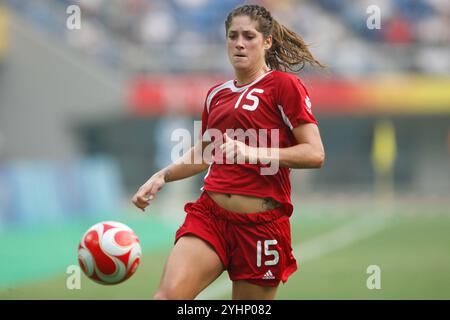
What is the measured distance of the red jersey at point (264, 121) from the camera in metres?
6.48

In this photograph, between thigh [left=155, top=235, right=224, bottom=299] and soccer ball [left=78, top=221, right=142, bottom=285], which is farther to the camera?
soccer ball [left=78, top=221, right=142, bottom=285]

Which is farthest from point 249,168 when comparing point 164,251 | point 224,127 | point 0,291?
point 164,251

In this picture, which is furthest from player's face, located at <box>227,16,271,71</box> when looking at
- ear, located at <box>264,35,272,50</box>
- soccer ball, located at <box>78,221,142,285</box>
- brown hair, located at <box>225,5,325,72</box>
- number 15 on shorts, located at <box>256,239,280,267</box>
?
soccer ball, located at <box>78,221,142,285</box>

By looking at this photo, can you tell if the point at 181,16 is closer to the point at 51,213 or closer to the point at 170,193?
the point at 170,193

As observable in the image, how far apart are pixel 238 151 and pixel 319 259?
9753 millimetres

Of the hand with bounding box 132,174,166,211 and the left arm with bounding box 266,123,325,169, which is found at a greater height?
the left arm with bounding box 266,123,325,169

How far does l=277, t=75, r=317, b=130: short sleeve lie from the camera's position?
640cm

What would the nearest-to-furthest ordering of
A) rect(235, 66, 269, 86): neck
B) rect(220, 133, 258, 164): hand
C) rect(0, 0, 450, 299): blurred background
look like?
rect(220, 133, 258, 164): hand → rect(235, 66, 269, 86): neck → rect(0, 0, 450, 299): blurred background

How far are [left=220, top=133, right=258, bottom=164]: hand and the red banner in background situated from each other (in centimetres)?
2662

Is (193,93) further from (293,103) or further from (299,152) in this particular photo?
(299,152)

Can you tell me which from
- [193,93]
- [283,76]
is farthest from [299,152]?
[193,93]

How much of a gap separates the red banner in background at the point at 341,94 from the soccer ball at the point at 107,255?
2582 centimetres

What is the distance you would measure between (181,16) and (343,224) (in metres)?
14.2

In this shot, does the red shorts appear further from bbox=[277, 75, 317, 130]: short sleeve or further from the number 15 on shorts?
bbox=[277, 75, 317, 130]: short sleeve
